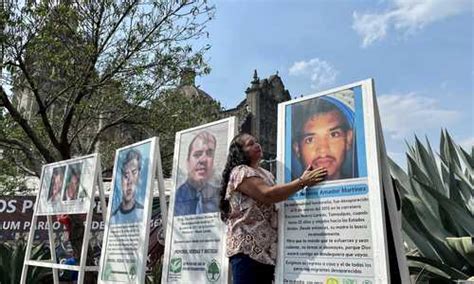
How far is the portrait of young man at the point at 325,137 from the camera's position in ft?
8.55

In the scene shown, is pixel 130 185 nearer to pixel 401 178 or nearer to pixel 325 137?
pixel 325 137

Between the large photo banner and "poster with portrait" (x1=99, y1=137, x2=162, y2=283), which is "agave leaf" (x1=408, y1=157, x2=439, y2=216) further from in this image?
"poster with portrait" (x1=99, y1=137, x2=162, y2=283)

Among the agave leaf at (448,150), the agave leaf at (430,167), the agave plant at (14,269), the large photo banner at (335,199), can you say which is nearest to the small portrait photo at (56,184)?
the agave plant at (14,269)

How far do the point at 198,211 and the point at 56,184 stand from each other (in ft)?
8.36

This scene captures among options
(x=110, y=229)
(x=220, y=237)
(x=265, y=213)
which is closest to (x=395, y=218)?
(x=265, y=213)

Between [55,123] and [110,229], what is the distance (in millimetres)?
4985

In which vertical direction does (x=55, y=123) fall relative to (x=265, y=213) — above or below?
above

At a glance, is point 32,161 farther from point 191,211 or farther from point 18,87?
point 191,211

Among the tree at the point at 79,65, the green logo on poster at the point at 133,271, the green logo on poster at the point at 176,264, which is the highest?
the tree at the point at 79,65

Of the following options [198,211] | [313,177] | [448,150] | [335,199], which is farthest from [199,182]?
[448,150]

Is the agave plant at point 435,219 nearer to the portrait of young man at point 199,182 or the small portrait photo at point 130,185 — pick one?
the portrait of young man at point 199,182

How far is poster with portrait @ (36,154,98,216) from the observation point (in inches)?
189

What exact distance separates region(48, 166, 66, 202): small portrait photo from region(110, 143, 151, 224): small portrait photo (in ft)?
3.32

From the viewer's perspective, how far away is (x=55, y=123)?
8727 mm
